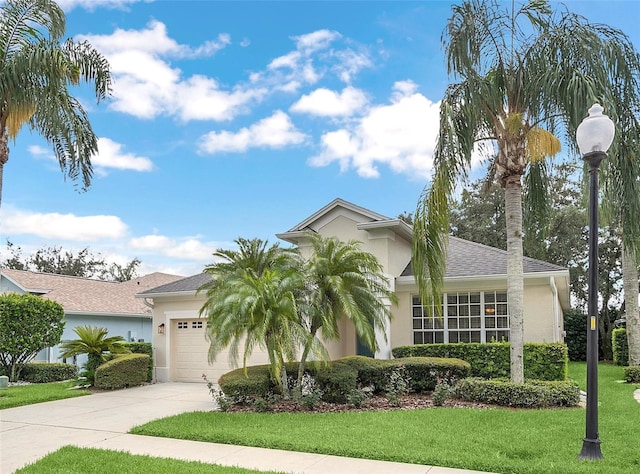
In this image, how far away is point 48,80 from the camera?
489 inches

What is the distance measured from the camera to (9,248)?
4328 cm

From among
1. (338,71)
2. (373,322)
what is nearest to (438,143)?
(373,322)

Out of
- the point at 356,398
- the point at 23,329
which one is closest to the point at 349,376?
the point at 356,398

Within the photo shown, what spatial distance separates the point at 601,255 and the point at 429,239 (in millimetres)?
21130

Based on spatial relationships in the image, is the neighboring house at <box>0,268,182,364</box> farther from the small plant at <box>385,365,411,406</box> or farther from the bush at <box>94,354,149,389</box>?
the small plant at <box>385,365,411,406</box>

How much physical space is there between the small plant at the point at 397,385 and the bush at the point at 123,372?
26.0ft

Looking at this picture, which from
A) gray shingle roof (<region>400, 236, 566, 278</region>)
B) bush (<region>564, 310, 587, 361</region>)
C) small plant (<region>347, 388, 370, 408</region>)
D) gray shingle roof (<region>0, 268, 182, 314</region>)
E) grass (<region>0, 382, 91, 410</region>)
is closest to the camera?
small plant (<region>347, 388, 370, 408</region>)

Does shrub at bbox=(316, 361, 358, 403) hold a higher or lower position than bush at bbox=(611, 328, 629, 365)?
higher

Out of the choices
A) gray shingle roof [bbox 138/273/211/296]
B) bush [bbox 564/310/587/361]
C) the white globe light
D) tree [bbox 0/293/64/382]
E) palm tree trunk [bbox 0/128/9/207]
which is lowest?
bush [bbox 564/310/587/361]

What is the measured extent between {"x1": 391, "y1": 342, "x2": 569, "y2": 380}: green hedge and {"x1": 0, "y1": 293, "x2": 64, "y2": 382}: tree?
11.6 meters

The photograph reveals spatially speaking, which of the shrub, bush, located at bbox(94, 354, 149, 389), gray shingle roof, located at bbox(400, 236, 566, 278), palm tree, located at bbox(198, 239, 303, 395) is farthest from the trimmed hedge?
bush, located at bbox(94, 354, 149, 389)

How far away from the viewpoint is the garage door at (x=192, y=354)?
1625 cm

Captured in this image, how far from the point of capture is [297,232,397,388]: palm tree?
10.6 metres

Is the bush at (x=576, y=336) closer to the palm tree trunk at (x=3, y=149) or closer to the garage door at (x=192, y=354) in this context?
the garage door at (x=192, y=354)
